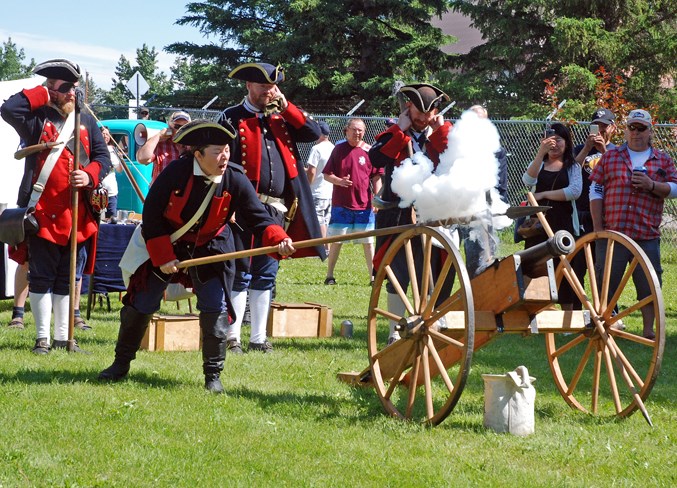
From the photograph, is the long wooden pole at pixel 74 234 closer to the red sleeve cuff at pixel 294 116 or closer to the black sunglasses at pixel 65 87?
the black sunglasses at pixel 65 87

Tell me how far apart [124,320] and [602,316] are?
2.83 m

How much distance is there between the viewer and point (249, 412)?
212 inches

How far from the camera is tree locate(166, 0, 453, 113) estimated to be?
27.3m

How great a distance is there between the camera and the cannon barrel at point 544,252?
15.8 feet

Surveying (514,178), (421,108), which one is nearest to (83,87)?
(421,108)

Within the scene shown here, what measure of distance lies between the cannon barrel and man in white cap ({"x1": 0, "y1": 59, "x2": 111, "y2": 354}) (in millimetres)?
3398

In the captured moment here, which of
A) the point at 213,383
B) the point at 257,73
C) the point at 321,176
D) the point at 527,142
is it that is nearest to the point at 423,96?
the point at 257,73

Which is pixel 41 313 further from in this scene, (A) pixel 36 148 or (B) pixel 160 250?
(B) pixel 160 250

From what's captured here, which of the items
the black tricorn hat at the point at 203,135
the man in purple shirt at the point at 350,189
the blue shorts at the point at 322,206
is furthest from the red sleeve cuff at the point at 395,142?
the blue shorts at the point at 322,206

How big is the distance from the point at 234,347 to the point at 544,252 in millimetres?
3026

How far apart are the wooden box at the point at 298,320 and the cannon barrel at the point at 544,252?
3.46 m

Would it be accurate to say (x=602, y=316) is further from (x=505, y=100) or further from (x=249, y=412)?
(x=505, y=100)

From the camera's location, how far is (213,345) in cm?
589

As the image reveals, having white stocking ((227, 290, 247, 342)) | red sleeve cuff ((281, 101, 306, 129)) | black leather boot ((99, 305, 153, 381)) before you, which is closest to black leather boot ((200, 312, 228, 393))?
black leather boot ((99, 305, 153, 381))
